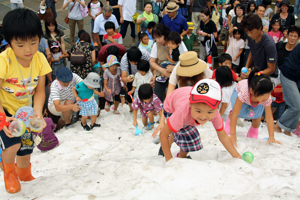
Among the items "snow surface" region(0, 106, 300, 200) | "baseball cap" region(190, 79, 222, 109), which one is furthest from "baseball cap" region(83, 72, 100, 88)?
"baseball cap" region(190, 79, 222, 109)

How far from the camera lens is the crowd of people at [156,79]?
8.42 ft

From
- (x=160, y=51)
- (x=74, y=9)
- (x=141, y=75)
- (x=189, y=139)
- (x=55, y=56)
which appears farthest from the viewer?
(x=74, y=9)

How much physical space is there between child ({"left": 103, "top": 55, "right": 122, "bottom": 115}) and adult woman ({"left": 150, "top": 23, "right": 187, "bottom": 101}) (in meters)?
0.93

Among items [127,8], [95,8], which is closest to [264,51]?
[127,8]

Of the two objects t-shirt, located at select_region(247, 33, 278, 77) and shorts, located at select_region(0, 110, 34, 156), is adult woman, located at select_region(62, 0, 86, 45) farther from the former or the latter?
shorts, located at select_region(0, 110, 34, 156)

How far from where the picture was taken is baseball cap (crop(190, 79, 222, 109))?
7.82 ft

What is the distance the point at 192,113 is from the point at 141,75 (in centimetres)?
299

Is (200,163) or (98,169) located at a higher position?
(200,163)

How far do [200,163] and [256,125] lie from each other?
1812mm

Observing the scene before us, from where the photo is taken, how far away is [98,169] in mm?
3109

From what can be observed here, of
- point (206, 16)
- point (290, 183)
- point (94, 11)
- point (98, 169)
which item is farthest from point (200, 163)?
point (94, 11)

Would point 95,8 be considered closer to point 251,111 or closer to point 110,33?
point 110,33

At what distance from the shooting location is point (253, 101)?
3.86 metres

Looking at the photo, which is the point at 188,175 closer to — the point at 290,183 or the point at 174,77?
the point at 290,183
